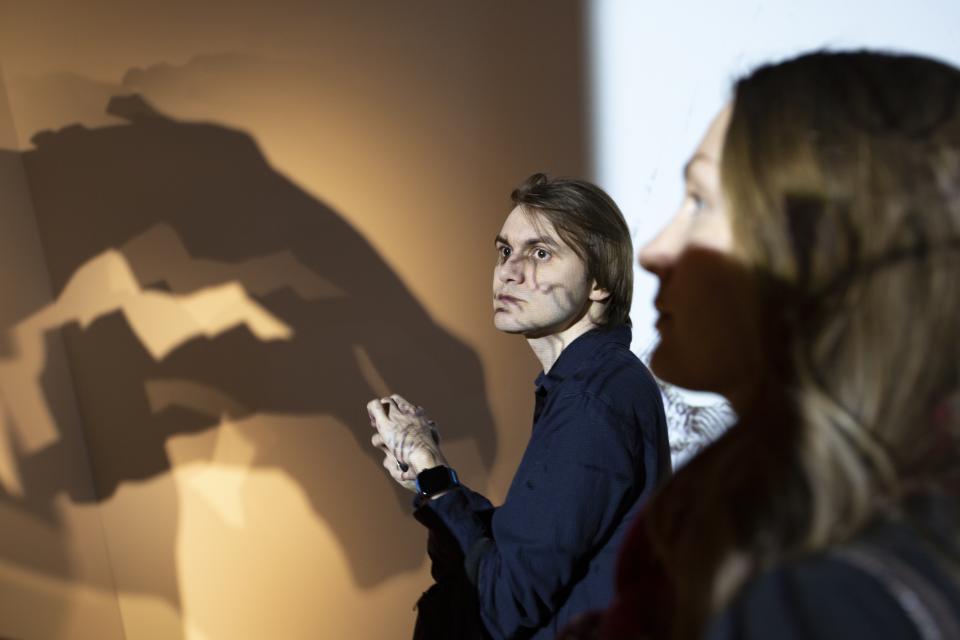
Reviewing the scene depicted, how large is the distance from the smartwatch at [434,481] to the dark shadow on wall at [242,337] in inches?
29.3

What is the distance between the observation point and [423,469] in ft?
3.77

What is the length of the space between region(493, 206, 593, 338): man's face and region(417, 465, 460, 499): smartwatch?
0.26 metres

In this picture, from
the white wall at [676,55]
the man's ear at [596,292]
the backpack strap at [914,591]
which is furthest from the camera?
the white wall at [676,55]

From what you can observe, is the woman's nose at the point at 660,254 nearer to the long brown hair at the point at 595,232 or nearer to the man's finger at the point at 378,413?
the long brown hair at the point at 595,232

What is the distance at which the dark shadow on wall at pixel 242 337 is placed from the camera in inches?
69.1

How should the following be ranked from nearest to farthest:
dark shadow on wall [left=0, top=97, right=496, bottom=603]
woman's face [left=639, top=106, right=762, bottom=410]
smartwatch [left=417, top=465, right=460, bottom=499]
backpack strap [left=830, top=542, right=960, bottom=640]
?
backpack strap [left=830, top=542, right=960, bottom=640], woman's face [left=639, top=106, right=762, bottom=410], smartwatch [left=417, top=465, right=460, bottom=499], dark shadow on wall [left=0, top=97, right=496, bottom=603]

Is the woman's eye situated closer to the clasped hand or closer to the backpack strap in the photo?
the backpack strap

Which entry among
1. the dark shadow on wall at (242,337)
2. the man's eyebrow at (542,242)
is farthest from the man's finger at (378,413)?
the dark shadow on wall at (242,337)

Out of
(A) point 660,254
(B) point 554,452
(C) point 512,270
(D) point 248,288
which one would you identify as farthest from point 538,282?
(D) point 248,288

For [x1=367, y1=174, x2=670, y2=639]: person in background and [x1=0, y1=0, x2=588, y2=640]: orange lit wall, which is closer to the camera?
[x1=367, y1=174, x2=670, y2=639]: person in background

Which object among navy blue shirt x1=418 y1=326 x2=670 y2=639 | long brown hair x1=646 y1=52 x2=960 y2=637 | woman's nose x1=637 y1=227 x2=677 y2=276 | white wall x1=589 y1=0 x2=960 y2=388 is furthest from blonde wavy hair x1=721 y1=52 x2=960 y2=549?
white wall x1=589 y1=0 x2=960 y2=388

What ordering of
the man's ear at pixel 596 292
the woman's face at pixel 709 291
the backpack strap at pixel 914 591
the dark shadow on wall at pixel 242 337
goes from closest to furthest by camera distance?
1. the backpack strap at pixel 914 591
2. the woman's face at pixel 709 291
3. the man's ear at pixel 596 292
4. the dark shadow on wall at pixel 242 337

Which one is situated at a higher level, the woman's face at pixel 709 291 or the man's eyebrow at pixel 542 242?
the woman's face at pixel 709 291

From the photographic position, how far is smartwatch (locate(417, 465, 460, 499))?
1.12 metres
